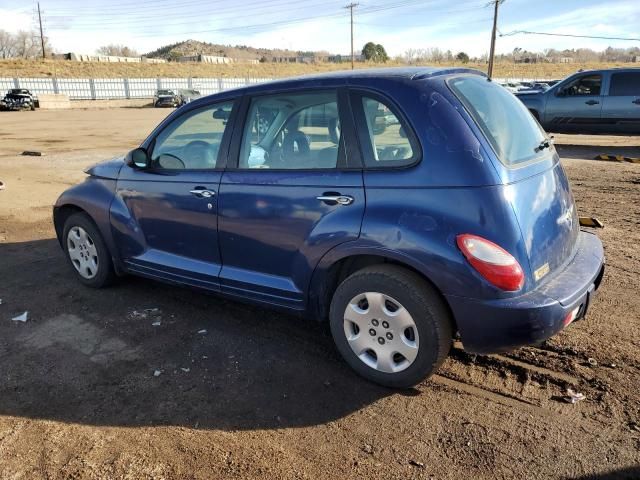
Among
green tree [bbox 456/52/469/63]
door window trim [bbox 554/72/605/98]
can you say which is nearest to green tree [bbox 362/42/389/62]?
green tree [bbox 456/52/469/63]

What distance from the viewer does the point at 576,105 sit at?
13742 mm

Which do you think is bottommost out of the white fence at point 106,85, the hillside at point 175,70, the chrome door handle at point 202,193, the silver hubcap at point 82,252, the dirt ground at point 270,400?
the dirt ground at point 270,400

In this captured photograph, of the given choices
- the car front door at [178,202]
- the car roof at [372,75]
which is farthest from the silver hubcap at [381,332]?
the car roof at [372,75]

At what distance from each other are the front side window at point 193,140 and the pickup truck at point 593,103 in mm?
12199

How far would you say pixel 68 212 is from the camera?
16.7ft

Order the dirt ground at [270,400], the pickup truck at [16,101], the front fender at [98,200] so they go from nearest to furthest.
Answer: the dirt ground at [270,400] → the front fender at [98,200] → the pickup truck at [16,101]

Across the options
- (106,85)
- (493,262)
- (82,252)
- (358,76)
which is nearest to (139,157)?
(82,252)

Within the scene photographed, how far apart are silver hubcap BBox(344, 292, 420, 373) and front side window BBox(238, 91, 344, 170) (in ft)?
2.87

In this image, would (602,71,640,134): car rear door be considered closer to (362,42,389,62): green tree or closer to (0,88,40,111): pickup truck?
(0,88,40,111): pickup truck

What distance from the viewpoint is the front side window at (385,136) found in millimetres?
3059

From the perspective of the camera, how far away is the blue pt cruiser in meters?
2.83

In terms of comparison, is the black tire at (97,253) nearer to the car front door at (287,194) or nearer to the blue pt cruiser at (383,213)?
the blue pt cruiser at (383,213)

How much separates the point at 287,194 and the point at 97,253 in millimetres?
2238

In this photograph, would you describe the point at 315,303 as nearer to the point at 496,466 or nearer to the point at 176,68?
the point at 496,466
